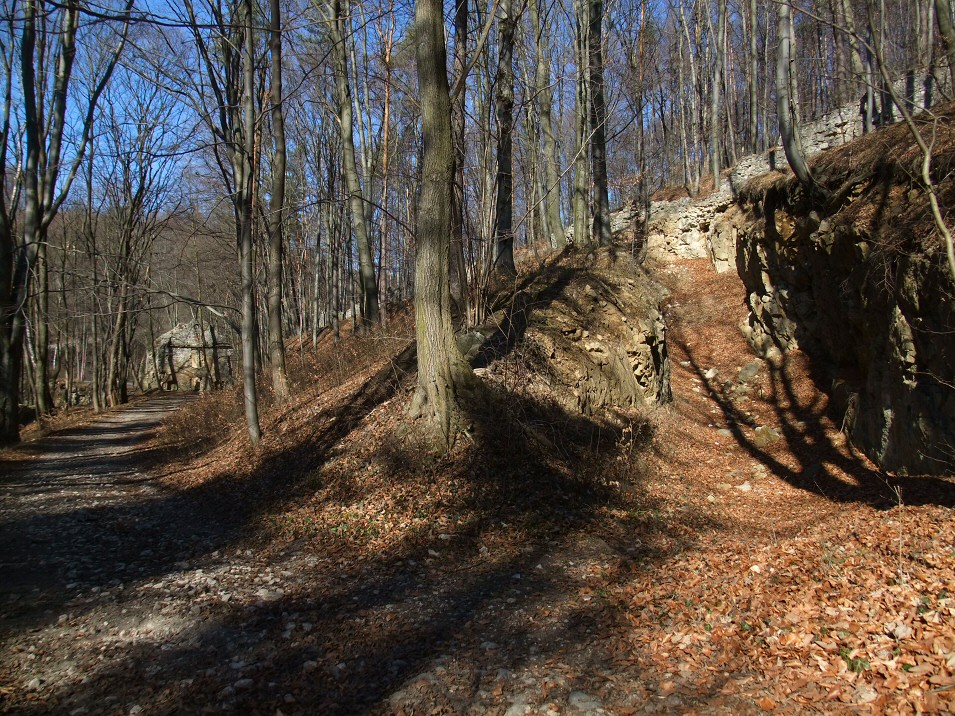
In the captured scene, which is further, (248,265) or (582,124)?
(582,124)

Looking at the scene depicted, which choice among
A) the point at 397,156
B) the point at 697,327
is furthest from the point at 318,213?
the point at 697,327

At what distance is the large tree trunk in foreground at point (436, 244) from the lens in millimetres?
7762

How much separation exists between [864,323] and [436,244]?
27.1ft

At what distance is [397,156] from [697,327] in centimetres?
1573

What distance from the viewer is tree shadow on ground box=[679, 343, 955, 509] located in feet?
24.1

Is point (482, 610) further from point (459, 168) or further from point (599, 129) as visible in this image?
point (599, 129)

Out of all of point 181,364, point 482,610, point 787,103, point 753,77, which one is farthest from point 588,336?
point 181,364

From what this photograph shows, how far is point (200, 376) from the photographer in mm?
34844

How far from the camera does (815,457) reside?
1049 cm

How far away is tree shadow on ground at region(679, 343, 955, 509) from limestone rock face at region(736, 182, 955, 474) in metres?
0.39

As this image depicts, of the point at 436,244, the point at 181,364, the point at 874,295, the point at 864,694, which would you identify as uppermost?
the point at 436,244

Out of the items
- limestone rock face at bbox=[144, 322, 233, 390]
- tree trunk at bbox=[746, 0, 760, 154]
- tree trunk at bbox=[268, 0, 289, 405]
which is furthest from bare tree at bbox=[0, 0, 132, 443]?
tree trunk at bbox=[746, 0, 760, 154]

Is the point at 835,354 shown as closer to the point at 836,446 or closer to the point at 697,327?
the point at 836,446

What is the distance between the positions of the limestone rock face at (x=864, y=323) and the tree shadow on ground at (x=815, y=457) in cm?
39
